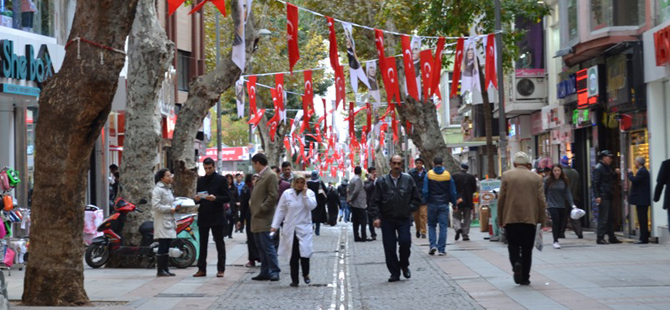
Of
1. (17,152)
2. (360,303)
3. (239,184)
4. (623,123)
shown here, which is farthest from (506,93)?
(360,303)

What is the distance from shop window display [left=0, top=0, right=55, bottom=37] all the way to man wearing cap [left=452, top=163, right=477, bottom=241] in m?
9.66

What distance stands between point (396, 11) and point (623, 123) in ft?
32.8

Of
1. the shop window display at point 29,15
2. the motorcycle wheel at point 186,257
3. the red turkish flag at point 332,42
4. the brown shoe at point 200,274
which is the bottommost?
the brown shoe at point 200,274

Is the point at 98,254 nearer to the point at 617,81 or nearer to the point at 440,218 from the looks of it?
the point at 440,218

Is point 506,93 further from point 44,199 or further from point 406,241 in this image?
point 44,199

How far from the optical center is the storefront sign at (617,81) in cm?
2211

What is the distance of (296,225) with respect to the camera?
14539mm

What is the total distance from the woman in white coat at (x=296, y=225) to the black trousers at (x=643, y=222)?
8.56m

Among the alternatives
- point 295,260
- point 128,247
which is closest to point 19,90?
point 128,247

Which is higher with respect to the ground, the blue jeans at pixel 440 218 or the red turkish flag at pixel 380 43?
the red turkish flag at pixel 380 43

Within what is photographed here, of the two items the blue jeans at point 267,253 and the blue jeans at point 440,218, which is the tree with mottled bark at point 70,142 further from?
the blue jeans at point 440,218

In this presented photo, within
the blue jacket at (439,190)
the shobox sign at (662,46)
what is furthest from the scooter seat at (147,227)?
the shobox sign at (662,46)

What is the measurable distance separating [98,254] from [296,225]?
484cm

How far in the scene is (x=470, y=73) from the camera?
80.9 feet
